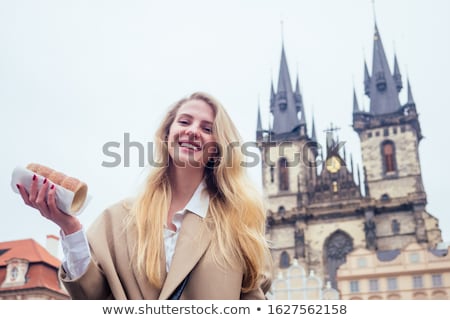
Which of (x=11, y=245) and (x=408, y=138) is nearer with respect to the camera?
(x=11, y=245)

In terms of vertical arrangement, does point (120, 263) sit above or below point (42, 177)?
below

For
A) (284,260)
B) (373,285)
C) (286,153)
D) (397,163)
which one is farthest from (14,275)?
(397,163)

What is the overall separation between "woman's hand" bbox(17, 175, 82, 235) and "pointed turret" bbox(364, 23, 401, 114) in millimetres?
28209

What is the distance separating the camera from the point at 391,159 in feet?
90.4

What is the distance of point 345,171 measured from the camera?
28.7 metres

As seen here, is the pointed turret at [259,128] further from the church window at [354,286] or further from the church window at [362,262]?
the church window at [354,286]

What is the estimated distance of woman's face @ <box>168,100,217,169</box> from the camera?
150 cm

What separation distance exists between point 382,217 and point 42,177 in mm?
26407

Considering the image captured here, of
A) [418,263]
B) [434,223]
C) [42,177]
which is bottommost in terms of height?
[42,177]

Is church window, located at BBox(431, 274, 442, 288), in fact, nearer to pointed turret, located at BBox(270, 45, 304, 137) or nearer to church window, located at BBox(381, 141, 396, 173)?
church window, located at BBox(381, 141, 396, 173)

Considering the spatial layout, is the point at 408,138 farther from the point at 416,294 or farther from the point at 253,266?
the point at 253,266

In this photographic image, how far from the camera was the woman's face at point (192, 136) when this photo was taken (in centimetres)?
150

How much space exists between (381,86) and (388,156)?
12.3 ft
